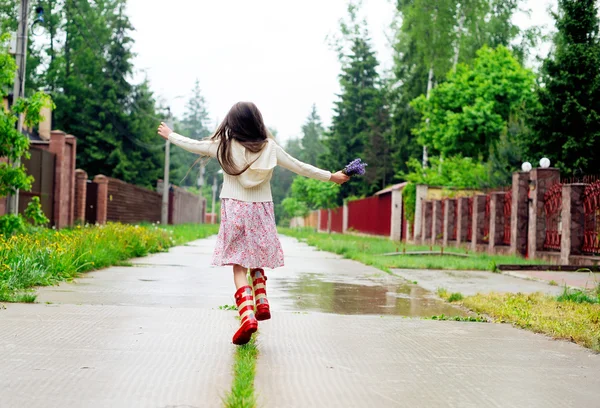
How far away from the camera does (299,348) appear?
15.5ft

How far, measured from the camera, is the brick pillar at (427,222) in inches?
1183

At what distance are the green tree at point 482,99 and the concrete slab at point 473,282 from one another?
19414mm

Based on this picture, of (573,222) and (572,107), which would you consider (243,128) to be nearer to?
(573,222)

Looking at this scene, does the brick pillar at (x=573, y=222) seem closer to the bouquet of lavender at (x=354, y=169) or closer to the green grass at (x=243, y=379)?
the bouquet of lavender at (x=354, y=169)

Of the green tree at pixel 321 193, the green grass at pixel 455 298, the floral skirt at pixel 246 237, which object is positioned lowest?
the green grass at pixel 455 298

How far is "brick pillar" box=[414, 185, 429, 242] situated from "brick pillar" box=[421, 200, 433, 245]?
0.52 metres

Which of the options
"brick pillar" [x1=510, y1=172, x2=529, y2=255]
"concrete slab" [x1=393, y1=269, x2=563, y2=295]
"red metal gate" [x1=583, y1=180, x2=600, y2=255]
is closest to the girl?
"concrete slab" [x1=393, y1=269, x2=563, y2=295]

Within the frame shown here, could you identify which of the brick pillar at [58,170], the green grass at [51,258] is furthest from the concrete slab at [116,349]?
the brick pillar at [58,170]

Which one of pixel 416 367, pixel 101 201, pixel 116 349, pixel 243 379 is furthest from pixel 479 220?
pixel 243 379

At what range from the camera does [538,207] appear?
1769cm

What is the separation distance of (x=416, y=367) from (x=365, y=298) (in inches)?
153

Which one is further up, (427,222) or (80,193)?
(80,193)

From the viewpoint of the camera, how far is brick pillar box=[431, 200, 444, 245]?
2841cm

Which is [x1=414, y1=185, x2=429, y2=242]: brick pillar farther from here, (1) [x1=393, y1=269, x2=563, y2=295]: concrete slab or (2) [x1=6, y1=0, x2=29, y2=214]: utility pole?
(2) [x1=6, y1=0, x2=29, y2=214]: utility pole
